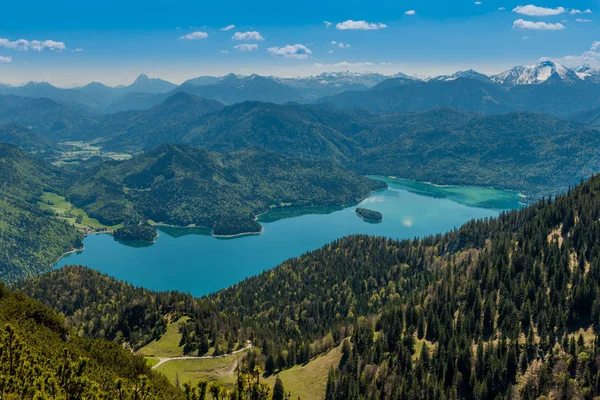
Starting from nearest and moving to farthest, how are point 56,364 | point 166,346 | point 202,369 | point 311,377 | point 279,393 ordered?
point 56,364 < point 279,393 < point 311,377 < point 202,369 < point 166,346

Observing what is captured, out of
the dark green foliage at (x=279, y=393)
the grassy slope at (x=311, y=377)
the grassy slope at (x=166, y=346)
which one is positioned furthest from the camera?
the grassy slope at (x=166, y=346)

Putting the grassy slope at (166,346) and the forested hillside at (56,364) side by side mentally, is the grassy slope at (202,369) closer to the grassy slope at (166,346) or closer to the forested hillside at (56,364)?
the grassy slope at (166,346)

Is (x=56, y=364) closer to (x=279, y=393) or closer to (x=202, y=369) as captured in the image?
(x=279, y=393)

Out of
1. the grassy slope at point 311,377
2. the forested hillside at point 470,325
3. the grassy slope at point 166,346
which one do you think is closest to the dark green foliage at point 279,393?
the grassy slope at point 311,377

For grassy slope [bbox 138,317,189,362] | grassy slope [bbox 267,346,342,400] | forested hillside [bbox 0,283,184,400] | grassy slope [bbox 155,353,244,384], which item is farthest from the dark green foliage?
grassy slope [bbox 138,317,189,362]

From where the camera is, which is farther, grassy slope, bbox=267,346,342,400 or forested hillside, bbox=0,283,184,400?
grassy slope, bbox=267,346,342,400

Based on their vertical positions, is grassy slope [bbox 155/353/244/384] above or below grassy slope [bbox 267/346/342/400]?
below

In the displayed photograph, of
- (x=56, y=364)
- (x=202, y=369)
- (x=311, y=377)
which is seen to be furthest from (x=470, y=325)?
(x=56, y=364)

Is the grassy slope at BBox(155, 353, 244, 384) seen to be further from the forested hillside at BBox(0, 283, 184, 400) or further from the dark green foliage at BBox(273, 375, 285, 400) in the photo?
the forested hillside at BBox(0, 283, 184, 400)
